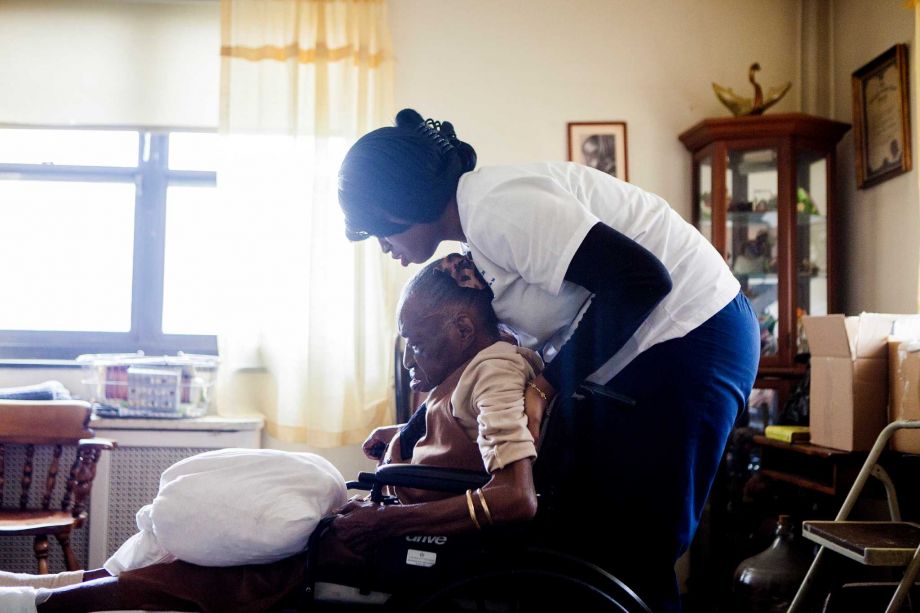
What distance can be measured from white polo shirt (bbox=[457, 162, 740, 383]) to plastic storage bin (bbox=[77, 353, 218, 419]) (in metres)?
2.27

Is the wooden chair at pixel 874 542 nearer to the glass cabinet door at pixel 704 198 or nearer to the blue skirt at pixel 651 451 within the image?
the blue skirt at pixel 651 451

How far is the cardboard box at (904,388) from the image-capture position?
238cm

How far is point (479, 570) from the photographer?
1238 mm

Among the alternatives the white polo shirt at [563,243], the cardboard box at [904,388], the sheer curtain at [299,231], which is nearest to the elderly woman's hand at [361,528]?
the white polo shirt at [563,243]

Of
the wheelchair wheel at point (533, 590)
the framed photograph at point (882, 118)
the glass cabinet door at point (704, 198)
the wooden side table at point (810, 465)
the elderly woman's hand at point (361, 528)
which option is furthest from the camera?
the glass cabinet door at point (704, 198)

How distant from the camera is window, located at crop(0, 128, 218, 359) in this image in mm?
3830

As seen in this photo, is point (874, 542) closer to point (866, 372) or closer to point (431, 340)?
point (866, 372)

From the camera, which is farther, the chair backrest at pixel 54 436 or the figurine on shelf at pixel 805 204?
the figurine on shelf at pixel 805 204

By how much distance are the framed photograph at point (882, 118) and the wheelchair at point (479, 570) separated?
7.80ft

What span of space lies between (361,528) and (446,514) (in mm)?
135

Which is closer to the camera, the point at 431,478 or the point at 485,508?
the point at 485,508

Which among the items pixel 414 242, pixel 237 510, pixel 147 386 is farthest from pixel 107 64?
pixel 237 510

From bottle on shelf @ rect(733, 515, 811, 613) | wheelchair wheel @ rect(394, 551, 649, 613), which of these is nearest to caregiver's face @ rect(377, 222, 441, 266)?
wheelchair wheel @ rect(394, 551, 649, 613)

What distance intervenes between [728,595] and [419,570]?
2.39 metres
